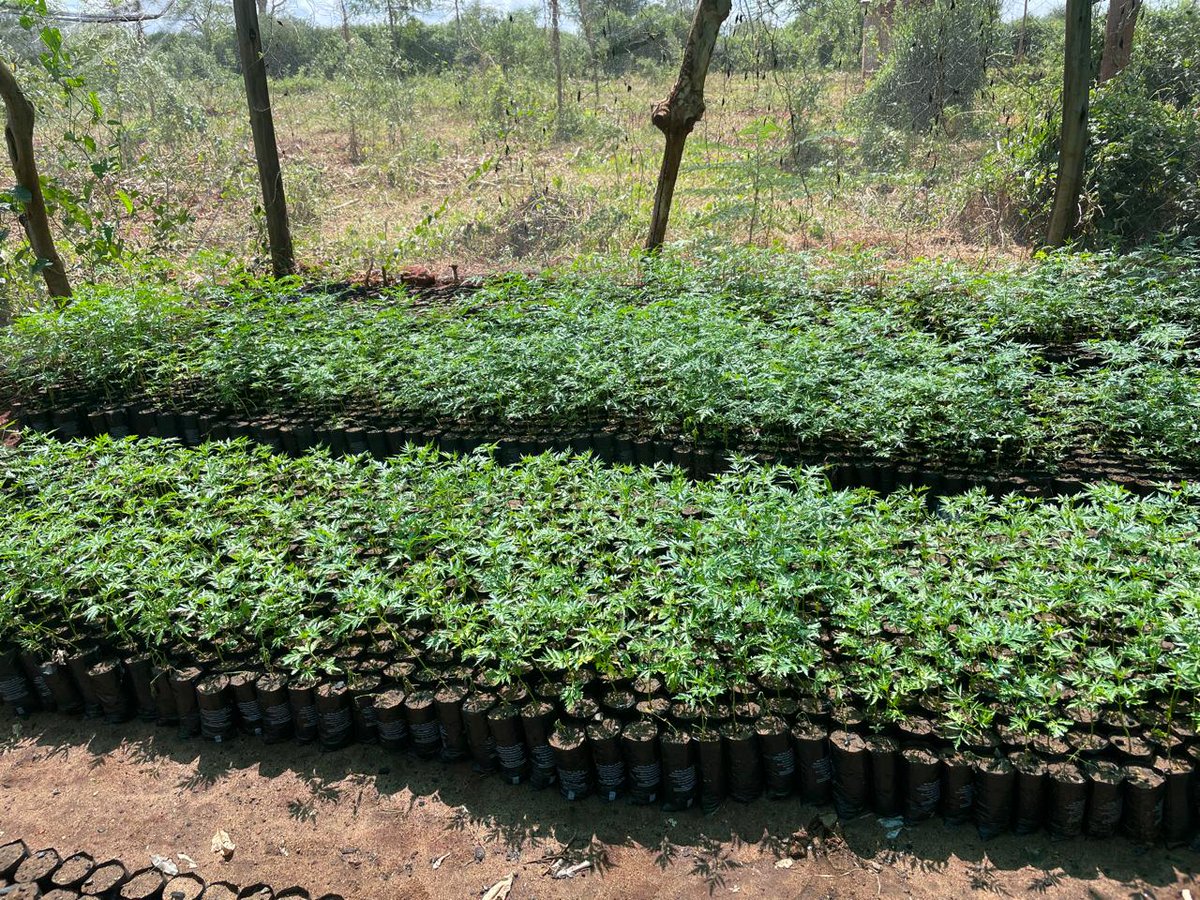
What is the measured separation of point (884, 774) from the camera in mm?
2846

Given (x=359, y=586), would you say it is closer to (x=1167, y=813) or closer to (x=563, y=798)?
(x=563, y=798)

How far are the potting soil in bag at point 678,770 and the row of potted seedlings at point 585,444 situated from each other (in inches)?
58.5

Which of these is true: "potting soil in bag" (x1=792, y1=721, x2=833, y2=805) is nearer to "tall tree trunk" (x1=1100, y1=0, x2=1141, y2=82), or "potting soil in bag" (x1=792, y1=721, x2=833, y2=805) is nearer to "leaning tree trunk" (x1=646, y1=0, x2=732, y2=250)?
"leaning tree trunk" (x1=646, y1=0, x2=732, y2=250)

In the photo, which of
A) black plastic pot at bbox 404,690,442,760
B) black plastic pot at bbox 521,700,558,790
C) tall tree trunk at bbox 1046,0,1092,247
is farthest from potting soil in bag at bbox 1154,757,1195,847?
tall tree trunk at bbox 1046,0,1092,247

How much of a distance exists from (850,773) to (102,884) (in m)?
2.37

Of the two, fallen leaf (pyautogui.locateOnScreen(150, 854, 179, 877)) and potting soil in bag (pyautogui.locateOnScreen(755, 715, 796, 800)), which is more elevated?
potting soil in bag (pyautogui.locateOnScreen(755, 715, 796, 800))

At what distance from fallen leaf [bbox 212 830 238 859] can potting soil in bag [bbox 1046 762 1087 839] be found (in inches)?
106

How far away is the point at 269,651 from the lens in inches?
134

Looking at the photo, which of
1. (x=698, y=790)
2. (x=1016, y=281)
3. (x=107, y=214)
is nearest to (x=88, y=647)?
(x=698, y=790)

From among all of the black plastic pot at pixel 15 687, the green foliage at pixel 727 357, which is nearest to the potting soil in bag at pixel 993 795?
the green foliage at pixel 727 357

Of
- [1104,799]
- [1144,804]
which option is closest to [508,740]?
[1104,799]

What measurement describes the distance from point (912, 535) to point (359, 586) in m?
2.23

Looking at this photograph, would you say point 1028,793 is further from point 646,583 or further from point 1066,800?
point 646,583

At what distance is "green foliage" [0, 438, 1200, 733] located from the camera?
2.94 meters
